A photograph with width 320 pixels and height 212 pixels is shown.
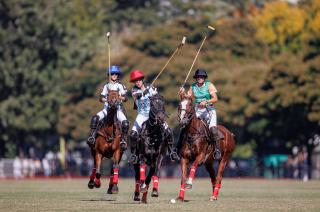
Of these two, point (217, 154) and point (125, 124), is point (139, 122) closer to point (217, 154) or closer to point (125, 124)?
point (125, 124)

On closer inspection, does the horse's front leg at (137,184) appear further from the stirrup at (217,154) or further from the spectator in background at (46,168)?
the spectator in background at (46,168)

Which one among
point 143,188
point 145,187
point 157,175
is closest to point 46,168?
point 157,175

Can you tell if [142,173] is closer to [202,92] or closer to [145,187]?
[145,187]

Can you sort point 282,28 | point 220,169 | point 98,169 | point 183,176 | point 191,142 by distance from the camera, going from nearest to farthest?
point 183,176 < point 191,142 < point 98,169 < point 220,169 < point 282,28

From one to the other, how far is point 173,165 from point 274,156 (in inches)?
305

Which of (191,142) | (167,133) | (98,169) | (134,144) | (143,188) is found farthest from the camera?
(98,169)

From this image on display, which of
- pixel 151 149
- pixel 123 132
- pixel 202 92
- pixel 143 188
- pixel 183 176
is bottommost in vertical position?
pixel 143 188

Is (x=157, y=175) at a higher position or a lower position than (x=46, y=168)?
lower

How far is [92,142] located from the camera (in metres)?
25.4

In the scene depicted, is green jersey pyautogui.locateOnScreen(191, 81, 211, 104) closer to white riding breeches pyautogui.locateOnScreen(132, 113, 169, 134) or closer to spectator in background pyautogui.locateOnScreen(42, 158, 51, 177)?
white riding breeches pyautogui.locateOnScreen(132, 113, 169, 134)

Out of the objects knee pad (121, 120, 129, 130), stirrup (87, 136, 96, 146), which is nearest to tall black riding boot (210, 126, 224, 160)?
knee pad (121, 120, 129, 130)

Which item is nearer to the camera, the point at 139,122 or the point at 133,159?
the point at 133,159

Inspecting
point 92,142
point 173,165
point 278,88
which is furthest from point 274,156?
point 92,142

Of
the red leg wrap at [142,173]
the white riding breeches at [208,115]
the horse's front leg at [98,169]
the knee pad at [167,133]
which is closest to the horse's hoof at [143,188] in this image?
the red leg wrap at [142,173]
